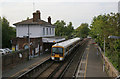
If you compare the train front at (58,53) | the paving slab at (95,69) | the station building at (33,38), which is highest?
the station building at (33,38)

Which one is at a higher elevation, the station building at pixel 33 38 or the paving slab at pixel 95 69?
the station building at pixel 33 38

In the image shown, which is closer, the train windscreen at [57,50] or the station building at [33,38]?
the train windscreen at [57,50]

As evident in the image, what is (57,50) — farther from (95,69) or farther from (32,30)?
(32,30)

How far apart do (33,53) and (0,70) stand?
9.25 metres

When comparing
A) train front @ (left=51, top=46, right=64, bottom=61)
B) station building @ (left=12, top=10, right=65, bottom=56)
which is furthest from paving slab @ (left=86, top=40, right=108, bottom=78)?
station building @ (left=12, top=10, right=65, bottom=56)

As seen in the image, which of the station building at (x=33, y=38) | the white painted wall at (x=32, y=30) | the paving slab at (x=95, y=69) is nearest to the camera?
the paving slab at (x=95, y=69)

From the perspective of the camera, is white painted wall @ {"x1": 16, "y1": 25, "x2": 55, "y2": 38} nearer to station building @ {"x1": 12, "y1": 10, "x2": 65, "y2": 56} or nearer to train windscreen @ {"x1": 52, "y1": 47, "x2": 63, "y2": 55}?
station building @ {"x1": 12, "y1": 10, "x2": 65, "y2": 56}

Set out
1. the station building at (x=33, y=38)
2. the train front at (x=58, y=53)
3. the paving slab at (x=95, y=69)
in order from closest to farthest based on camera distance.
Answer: the paving slab at (x=95, y=69) → the train front at (x=58, y=53) → the station building at (x=33, y=38)

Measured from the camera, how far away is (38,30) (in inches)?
1120

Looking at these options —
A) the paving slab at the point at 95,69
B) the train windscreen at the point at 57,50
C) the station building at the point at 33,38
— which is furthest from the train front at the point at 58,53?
the station building at the point at 33,38

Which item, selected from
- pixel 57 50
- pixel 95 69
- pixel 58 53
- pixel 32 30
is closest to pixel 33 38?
pixel 32 30

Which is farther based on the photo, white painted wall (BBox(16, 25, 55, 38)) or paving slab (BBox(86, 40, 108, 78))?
white painted wall (BBox(16, 25, 55, 38))

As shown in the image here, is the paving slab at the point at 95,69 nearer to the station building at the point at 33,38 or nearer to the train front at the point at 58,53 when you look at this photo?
the train front at the point at 58,53

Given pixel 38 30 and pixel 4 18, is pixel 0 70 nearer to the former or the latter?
pixel 38 30
